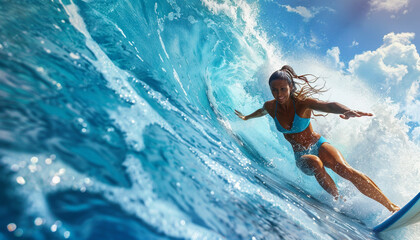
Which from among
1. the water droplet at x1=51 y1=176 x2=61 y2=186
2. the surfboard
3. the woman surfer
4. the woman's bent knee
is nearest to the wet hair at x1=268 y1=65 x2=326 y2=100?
the woman surfer

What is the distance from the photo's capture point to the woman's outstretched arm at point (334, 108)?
2697 mm

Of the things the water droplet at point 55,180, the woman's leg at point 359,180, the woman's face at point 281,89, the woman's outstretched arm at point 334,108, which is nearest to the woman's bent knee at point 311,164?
the woman's leg at point 359,180

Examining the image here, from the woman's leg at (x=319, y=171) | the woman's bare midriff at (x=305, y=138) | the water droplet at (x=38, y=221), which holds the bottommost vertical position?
the water droplet at (x=38, y=221)

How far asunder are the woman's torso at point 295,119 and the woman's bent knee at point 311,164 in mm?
300

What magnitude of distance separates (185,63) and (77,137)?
4409 mm

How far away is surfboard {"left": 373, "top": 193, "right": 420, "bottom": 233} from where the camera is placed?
111 inches

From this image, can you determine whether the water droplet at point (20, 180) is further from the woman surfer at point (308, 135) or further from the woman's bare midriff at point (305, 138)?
the woman's bare midriff at point (305, 138)

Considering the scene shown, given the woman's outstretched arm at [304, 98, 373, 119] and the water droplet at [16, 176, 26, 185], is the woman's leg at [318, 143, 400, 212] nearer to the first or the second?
the woman's outstretched arm at [304, 98, 373, 119]

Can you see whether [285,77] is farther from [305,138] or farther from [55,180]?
[55,180]

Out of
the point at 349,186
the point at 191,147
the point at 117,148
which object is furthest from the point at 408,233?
the point at 117,148

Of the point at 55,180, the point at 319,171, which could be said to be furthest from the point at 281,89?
the point at 55,180

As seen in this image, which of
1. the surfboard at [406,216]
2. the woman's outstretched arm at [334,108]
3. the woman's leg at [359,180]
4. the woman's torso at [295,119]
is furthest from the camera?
the woman's torso at [295,119]

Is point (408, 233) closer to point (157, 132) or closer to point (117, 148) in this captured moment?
point (157, 132)

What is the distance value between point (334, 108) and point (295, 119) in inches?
24.2
